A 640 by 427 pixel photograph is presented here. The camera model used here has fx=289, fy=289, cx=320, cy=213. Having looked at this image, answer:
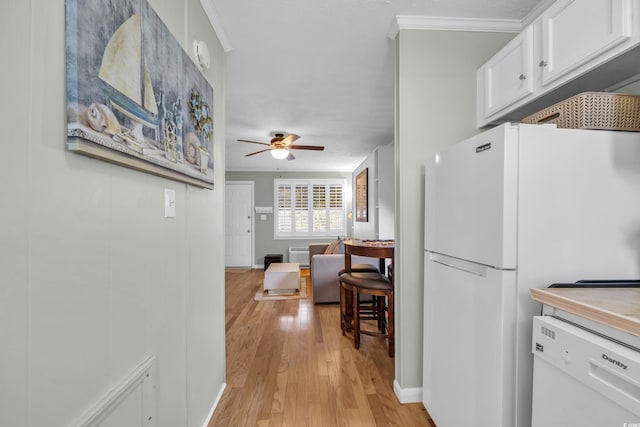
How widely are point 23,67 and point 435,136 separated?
186cm

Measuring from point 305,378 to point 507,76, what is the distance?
7.67 ft

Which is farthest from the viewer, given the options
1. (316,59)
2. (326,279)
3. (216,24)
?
(326,279)

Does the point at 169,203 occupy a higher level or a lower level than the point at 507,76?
lower

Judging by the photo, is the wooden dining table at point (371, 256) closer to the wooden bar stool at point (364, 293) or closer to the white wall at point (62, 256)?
the wooden bar stool at point (364, 293)

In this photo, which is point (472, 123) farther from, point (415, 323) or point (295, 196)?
point (295, 196)

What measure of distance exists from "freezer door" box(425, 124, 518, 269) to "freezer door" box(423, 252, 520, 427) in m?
0.08

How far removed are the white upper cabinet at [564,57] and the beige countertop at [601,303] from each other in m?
0.89

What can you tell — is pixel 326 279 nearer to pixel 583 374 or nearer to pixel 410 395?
pixel 410 395

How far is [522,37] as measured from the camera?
1.49 m

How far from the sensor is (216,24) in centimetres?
177

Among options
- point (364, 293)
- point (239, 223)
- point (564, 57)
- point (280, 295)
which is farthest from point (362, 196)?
point (564, 57)

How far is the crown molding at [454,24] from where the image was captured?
1.80 m

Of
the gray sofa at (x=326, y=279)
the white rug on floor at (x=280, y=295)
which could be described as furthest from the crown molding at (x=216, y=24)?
the white rug on floor at (x=280, y=295)

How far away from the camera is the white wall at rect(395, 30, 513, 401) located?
184 cm
